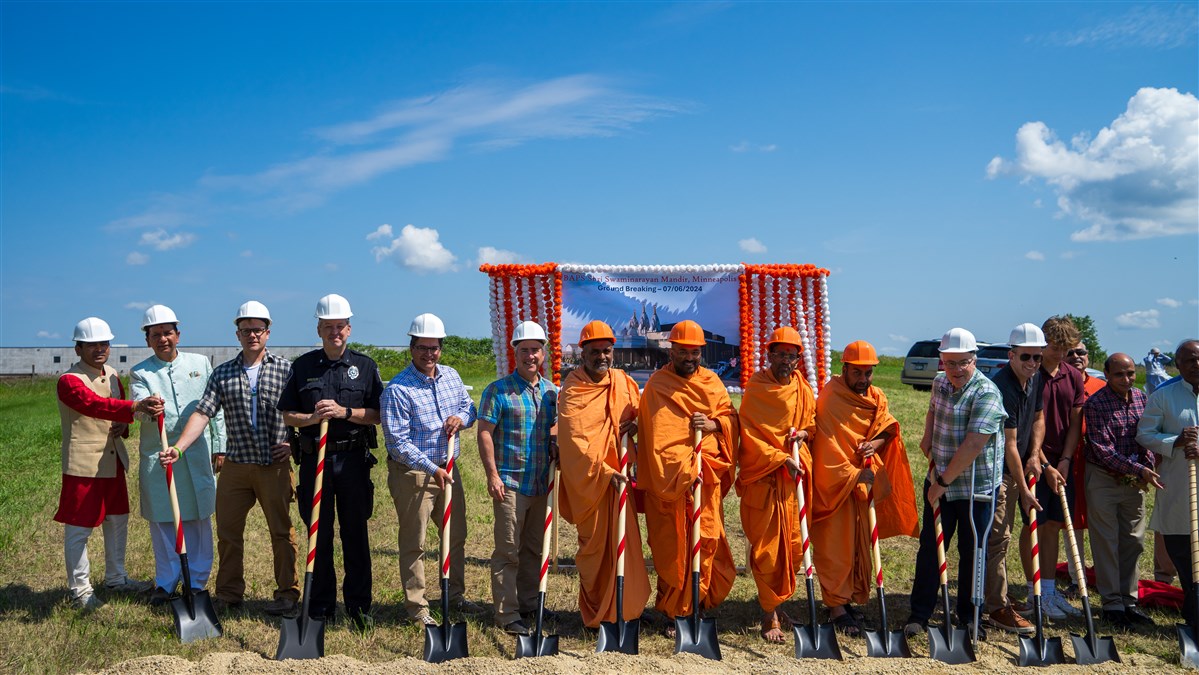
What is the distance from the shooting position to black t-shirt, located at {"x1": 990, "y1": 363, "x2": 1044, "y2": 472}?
19.1ft

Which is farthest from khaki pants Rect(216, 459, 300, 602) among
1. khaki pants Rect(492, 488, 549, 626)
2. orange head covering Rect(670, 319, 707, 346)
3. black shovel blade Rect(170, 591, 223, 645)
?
orange head covering Rect(670, 319, 707, 346)

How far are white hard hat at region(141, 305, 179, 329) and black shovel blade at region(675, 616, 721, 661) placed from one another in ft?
13.8

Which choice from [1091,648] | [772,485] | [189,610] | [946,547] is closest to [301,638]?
[189,610]

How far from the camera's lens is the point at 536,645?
5.29 meters

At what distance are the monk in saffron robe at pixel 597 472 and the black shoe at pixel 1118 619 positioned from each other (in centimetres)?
340

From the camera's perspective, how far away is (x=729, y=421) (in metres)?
5.83

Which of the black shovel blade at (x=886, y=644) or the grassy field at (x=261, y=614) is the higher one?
the black shovel blade at (x=886, y=644)

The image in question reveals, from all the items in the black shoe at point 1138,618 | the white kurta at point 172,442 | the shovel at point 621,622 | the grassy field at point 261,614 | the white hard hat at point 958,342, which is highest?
the white hard hat at point 958,342

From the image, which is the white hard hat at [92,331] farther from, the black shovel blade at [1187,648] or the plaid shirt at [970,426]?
the black shovel blade at [1187,648]

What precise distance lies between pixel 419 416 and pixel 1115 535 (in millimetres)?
5166

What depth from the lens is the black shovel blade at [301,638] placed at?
5.21m

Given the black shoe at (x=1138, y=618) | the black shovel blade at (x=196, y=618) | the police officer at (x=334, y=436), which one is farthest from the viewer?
the black shoe at (x=1138, y=618)

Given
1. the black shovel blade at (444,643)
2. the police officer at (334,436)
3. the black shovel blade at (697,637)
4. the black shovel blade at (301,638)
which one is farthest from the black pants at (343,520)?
the black shovel blade at (697,637)

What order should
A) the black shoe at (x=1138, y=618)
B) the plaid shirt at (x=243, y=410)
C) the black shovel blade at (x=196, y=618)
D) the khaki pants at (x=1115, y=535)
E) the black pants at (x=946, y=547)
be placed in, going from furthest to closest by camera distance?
the khaki pants at (x=1115, y=535) < the black shoe at (x=1138, y=618) < the plaid shirt at (x=243, y=410) < the black pants at (x=946, y=547) < the black shovel blade at (x=196, y=618)
